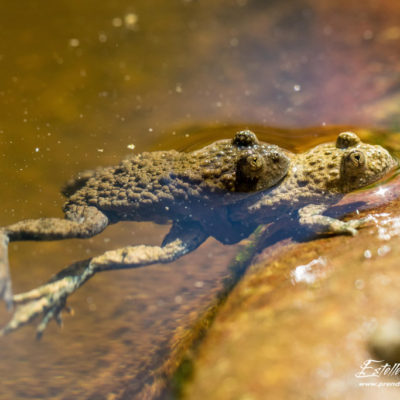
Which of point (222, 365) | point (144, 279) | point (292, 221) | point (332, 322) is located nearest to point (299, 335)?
point (332, 322)

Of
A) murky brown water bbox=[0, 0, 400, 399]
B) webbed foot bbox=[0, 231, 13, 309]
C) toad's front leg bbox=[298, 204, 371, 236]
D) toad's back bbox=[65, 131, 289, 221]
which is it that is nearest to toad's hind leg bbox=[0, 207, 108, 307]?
webbed foot bbox=[0, 231, 13, 309]

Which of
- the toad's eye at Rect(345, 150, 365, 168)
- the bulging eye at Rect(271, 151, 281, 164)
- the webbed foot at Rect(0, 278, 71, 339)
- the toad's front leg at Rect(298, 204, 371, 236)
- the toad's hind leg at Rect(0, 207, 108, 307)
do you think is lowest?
the webbed foot at Rect(0, 278, 71, 339)

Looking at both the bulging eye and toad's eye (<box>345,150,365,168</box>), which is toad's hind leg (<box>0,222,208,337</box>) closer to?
the bulging eye

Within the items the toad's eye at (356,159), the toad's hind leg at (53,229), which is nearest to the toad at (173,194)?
the toad's hind leg at (53,229)

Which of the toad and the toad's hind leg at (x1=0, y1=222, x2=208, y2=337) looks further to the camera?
the toad

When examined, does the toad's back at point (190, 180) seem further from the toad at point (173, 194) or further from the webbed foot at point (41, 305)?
the webbed foot at point (41, 305)

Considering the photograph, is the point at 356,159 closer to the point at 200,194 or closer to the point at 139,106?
the point at 200,194

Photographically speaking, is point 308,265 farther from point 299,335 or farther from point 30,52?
point 30,52

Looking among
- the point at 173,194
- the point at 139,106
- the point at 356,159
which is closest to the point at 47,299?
the point at 173,194
